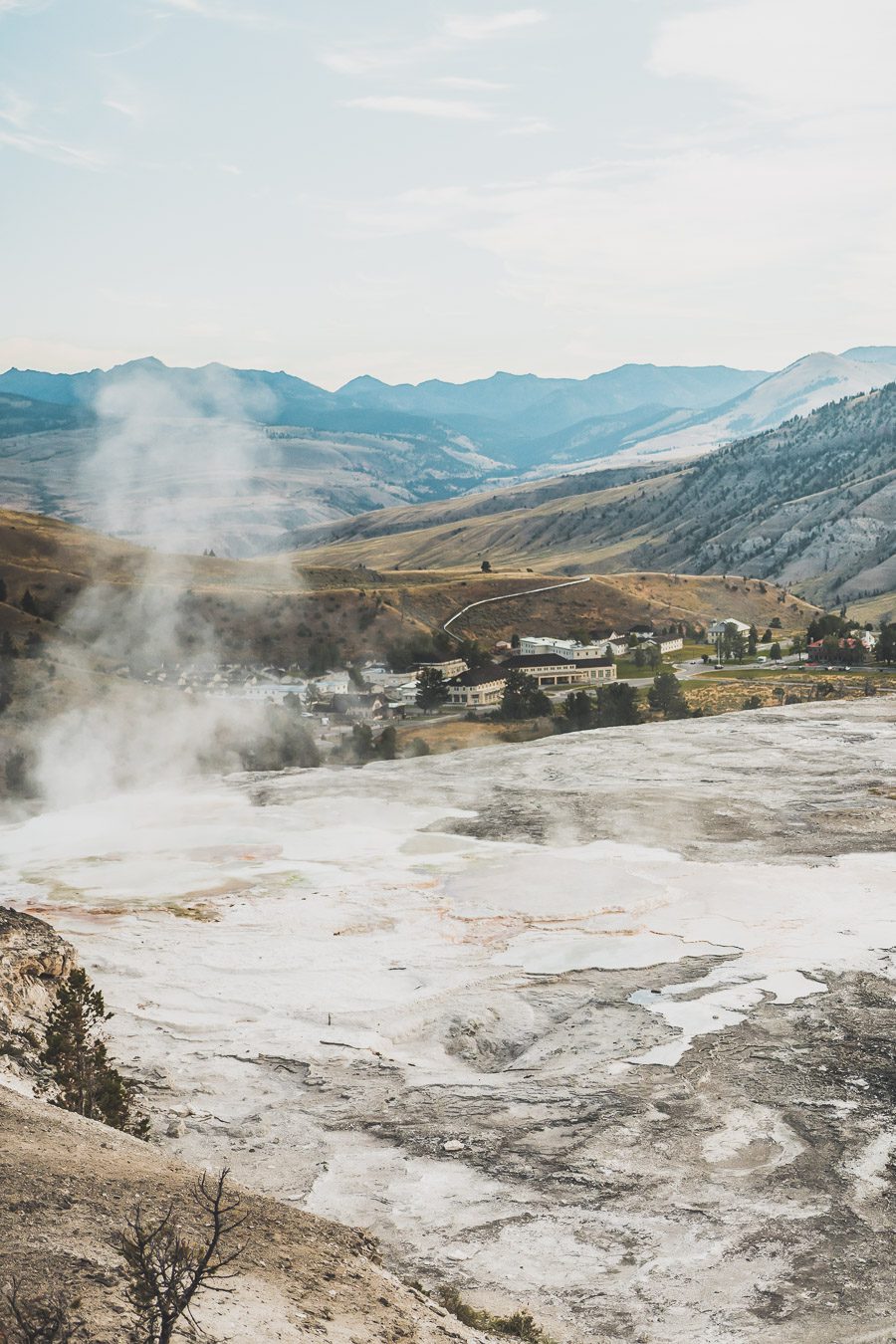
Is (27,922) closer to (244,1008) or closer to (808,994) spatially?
(244,1008)

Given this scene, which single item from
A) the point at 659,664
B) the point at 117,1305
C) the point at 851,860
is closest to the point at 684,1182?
the point at 117,1305

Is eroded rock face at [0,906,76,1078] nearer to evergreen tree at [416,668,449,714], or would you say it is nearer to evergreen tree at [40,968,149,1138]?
evergreen tree at [40,968,149,1138]

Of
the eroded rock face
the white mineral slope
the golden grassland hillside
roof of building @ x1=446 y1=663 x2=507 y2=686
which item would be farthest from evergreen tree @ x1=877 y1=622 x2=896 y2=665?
the eroded rock face

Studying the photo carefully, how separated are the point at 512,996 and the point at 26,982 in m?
14.8

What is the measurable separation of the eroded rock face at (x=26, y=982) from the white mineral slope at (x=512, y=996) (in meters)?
3.32

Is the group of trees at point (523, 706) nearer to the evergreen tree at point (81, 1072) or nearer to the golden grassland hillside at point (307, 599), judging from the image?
the golden grassland hillside at point (307, 599)

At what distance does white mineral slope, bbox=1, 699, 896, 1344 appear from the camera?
24.0m

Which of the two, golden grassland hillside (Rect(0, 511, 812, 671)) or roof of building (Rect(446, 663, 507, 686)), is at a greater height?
golden grassland hillside (Rect(0, 511, 812, 671))

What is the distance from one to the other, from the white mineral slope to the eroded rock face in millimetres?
3319

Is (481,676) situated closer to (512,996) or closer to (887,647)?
(887,647)

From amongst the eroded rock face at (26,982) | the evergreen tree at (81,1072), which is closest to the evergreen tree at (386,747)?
the eroded rock face at (26,982)

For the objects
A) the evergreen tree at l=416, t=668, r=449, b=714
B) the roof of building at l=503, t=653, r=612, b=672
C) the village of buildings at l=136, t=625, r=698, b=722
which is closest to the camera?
the village of buildings at l=136, t=625, r=698, b=722

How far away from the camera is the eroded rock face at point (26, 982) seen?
1085 inches

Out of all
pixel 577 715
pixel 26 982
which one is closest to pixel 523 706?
pixel 577 715
